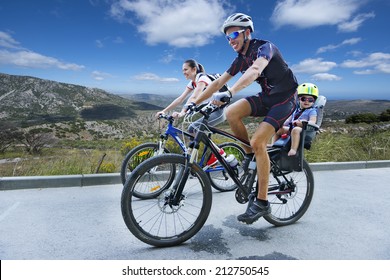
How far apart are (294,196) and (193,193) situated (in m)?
1.38

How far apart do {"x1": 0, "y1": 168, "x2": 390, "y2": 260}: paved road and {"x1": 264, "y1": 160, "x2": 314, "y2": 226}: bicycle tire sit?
11cm

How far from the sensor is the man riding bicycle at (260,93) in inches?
125

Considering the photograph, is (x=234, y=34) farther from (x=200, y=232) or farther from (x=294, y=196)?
(x=200, y=232)

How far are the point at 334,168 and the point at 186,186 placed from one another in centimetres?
538

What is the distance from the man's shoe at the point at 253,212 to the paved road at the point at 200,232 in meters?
0.27

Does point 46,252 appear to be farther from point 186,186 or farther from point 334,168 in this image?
point 334,168

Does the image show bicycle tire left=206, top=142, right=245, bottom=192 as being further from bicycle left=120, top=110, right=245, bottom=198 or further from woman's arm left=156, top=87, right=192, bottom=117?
woman's arm left=156, top=87, right=192, bottom=117

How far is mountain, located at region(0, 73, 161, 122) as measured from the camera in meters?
103

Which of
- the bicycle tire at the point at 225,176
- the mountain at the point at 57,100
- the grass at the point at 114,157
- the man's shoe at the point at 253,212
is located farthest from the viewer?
the mountain at the point at 57,100

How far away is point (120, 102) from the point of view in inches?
4542

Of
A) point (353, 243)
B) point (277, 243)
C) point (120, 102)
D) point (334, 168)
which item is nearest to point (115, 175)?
point (277, 243)

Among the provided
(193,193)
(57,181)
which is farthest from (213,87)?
(57,181)

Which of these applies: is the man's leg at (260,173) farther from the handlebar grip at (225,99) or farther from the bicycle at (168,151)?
the bicycle at (168,151)

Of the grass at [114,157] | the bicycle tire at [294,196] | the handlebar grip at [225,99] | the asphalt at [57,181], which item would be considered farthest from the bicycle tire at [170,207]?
the grass at [114,157]
